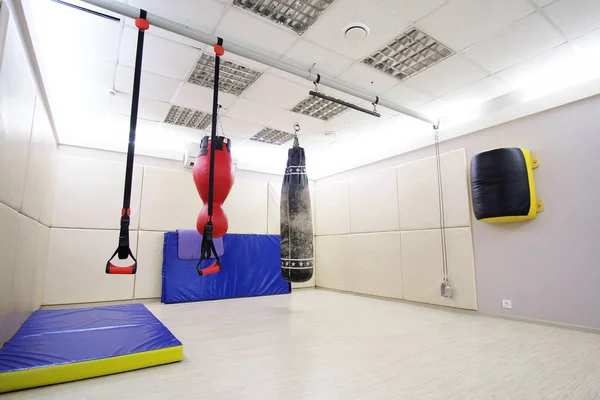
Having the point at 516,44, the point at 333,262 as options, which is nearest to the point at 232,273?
the point at 333,262

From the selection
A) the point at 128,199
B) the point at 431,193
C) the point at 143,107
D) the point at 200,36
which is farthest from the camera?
the point at 431,193

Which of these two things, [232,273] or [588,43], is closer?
[588,43]

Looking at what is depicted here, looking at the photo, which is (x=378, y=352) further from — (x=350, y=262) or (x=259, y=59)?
(x=350, y=262)

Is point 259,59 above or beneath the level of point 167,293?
above

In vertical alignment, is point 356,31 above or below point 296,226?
above

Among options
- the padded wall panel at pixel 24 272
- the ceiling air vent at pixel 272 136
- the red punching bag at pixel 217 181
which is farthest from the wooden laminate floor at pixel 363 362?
the ceiling air vent at pixel 272 136

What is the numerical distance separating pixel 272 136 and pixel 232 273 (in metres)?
2.72

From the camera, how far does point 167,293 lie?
5203mm

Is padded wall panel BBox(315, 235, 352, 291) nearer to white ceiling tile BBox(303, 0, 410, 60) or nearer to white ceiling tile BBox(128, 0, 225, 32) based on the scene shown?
white ceiling tile BBox(303, 0, 410, 60)

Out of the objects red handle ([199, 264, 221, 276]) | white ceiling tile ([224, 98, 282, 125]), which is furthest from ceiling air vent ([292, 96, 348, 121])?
red handle ([199, 264, 221, 276])

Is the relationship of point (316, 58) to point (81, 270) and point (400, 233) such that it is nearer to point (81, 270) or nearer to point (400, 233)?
point (400, 233)

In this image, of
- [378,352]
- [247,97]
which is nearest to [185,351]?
[378,352]

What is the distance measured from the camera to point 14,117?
7.55 ft

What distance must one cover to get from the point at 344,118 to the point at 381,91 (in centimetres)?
92
